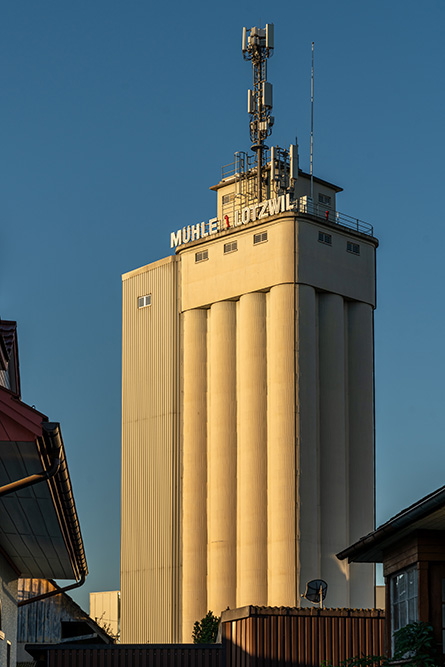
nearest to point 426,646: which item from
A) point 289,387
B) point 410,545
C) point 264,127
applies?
point 410,545

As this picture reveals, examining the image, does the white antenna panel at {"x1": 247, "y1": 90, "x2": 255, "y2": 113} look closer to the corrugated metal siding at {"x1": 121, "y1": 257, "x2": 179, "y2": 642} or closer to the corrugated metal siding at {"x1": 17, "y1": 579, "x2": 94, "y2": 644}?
the corrugated metal siding at {"x1": 121, "y1": 257, "x2": 179, "y2": 642}

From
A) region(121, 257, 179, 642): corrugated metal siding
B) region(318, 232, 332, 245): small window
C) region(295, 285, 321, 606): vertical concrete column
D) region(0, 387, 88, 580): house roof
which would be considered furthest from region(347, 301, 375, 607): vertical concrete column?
region(0, 387, 88, 580): house roof

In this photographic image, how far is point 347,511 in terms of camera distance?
62438 mm

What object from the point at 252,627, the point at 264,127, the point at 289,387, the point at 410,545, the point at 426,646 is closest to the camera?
the point at 426,646

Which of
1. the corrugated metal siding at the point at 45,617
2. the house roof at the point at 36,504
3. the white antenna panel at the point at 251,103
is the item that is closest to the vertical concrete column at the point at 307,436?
the white antenna panel at the point at 251,103

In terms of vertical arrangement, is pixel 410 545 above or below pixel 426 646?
above

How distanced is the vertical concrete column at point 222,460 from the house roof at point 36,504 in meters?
39.6

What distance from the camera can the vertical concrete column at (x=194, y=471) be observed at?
62.3m

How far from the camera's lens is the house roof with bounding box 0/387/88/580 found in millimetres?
10805

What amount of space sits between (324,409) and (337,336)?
4500 mm

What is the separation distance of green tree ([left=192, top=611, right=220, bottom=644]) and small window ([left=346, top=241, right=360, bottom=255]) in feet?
73.3

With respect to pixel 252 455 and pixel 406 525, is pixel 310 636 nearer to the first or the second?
pixel 406 525

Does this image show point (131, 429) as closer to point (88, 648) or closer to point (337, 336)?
point (337, 336)

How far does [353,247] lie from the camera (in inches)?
2606
